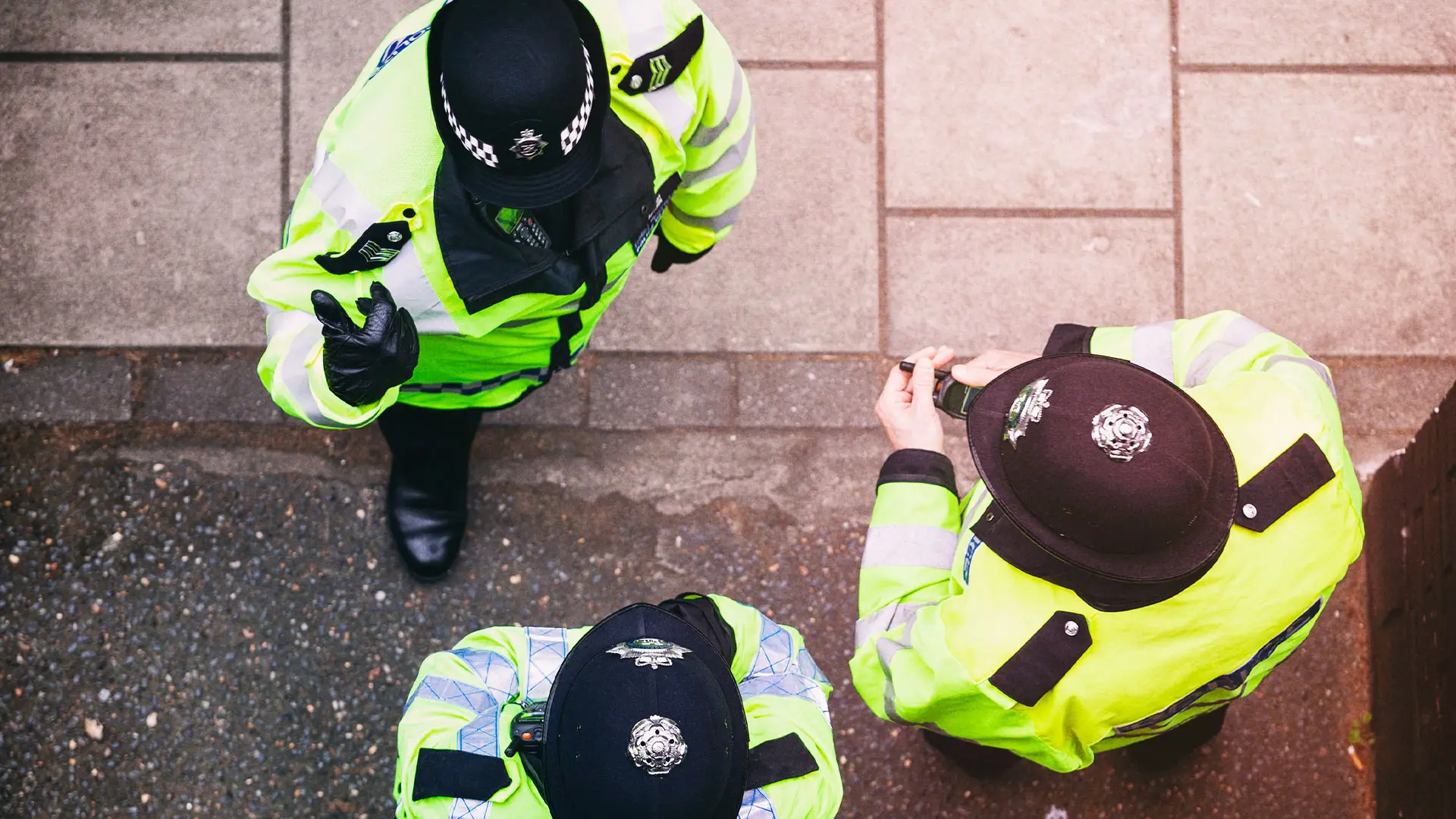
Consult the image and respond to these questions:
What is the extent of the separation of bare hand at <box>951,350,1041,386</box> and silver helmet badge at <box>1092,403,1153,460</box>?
0.63m

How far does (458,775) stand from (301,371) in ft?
2.77

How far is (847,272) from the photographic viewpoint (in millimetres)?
3285

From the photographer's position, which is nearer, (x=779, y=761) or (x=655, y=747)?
(x=655, y=747)

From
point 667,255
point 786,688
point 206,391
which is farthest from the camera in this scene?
point 206,391

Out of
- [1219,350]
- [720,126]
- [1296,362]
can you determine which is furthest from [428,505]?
[1296,362]

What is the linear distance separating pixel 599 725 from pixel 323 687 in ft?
5.59

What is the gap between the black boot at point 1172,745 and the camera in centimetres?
293

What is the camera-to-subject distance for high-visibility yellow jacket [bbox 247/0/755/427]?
6.12ft

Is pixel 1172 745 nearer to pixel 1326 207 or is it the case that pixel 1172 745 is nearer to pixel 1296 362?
pixel 1296 362

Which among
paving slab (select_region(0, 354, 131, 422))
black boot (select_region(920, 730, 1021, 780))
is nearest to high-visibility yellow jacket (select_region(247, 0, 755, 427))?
paving slab (select_region(0, 354, 131, 422))

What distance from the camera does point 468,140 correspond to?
1725mm

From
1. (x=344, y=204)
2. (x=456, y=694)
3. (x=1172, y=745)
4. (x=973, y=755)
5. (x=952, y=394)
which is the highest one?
(x=344, y=204)

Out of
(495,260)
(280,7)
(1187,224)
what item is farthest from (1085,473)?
(280,7)

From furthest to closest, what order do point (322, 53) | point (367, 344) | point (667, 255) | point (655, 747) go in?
point (322, 53), point (667, 255), point (367, 344), point (655, 747)
